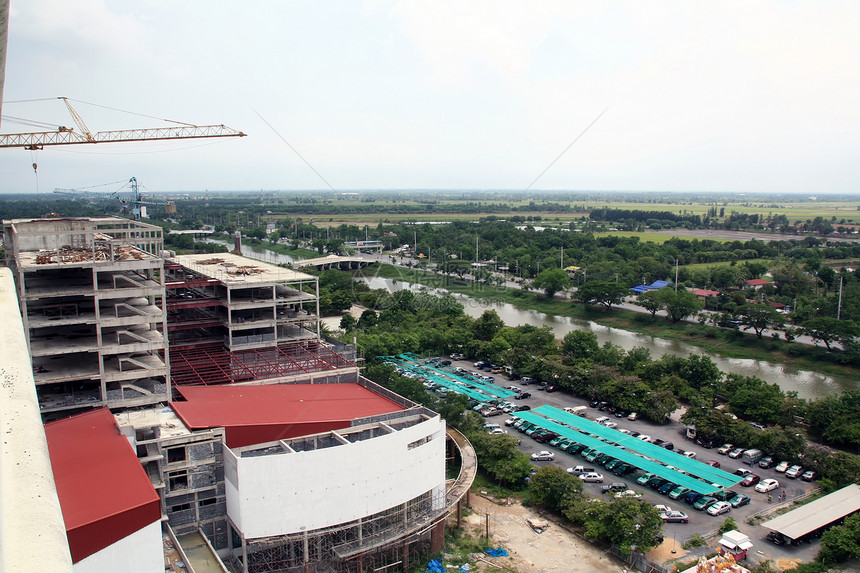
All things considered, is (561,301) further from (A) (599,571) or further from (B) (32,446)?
(B) (32,446)

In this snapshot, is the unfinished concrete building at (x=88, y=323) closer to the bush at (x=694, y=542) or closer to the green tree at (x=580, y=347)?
the bush at (x=694, y=542)

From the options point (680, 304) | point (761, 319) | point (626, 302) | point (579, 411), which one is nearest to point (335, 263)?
point (626, 302)

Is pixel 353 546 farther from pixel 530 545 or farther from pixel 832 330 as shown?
pixel 832 330

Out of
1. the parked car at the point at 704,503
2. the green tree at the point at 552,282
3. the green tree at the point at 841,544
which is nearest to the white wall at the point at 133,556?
the parked car at the point at 704,503

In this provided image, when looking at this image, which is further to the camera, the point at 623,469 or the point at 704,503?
the point at 623,469

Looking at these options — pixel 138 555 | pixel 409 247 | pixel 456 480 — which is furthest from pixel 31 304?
pixel 409 247

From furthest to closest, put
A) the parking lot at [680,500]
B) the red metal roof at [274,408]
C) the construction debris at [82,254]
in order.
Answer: the construction debris at [82,254]
the parking lot at [680,500]
the red metal roof at [274,408]
